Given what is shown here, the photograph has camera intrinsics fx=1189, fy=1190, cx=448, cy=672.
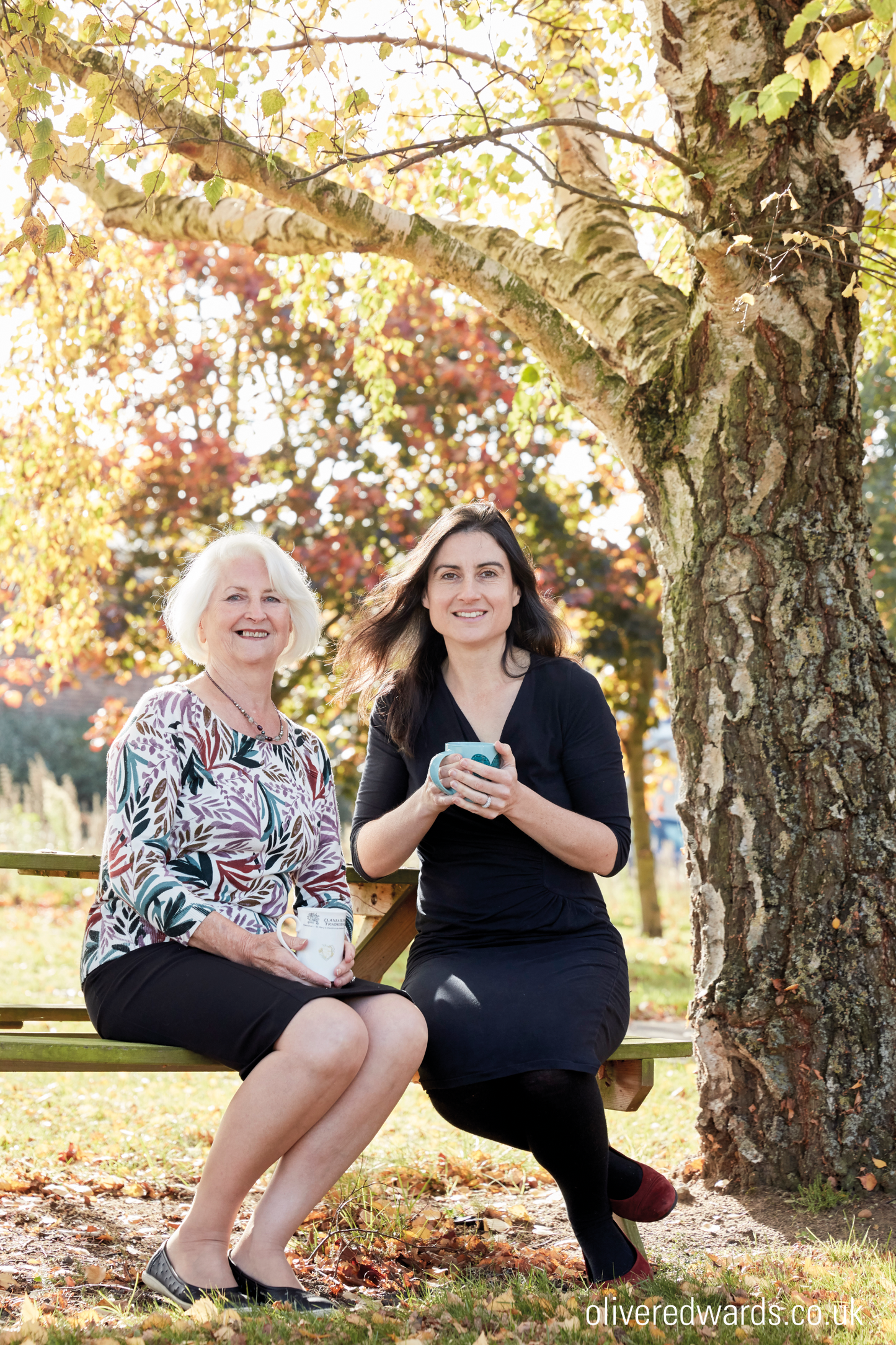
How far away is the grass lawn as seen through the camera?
2.38m

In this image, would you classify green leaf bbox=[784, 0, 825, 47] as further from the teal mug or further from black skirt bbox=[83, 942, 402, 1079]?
black skirt bbox=[83, 942, 402, 1079]

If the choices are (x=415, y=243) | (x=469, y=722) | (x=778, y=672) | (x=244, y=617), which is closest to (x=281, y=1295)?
(x=469, y=722)

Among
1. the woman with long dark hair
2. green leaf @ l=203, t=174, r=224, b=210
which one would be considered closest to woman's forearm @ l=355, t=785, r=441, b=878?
the woman with long dark hair

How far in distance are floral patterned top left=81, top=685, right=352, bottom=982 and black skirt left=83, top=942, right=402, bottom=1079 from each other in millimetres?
57

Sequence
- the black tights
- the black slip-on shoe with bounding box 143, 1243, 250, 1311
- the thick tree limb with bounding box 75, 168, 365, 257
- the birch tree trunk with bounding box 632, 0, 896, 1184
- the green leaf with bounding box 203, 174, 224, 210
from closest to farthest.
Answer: the black slip-on shoe with bounding box 143, 1243, 250, 1311 < the black tights < the green leaf with bounding box 203, 174, 224, 210 < the birch tree trunk with bounding box 632, 0, 896, 1184 < the thick tree limb with bounding box 75, 168, 365, 257

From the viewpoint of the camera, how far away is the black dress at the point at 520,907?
281cm

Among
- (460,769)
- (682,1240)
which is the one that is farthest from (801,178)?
(682,1240)

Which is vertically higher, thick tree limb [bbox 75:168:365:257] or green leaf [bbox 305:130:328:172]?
thick tree limb [bbox 75:168:365:257]

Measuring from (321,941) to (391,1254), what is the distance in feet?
3.48

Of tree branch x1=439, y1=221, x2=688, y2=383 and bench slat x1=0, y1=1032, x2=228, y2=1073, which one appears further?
tree branch x1=439, y1=221, x2=688, y2=383

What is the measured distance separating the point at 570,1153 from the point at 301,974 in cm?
75

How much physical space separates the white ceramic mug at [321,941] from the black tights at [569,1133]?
1.37 ft

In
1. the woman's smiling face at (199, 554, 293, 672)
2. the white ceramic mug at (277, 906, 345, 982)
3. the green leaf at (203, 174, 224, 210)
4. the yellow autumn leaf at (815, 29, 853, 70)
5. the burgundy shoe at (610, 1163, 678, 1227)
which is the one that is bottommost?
the burgundy shoe at (610, 1163, 678, 1227)

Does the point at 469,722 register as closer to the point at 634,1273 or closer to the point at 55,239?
the point at 634,1273
